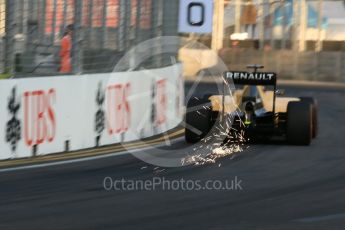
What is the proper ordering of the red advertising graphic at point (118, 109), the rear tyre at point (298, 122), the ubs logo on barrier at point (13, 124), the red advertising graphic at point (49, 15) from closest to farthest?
1. the ubs logo on barrier at point (13, 124)
2. the red advertising graphic at point (49, 15)
3. the red advertising graphic at point (118, 109)
4. the rear tyre at point (298, 122)

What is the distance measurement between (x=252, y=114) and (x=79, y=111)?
2691 mm

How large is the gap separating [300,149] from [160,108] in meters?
3.32

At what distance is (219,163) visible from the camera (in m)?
12.0

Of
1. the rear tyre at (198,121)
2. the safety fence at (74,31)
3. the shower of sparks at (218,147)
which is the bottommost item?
the shower of sparks at (218,147)

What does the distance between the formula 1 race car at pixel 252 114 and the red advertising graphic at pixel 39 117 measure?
2.46m

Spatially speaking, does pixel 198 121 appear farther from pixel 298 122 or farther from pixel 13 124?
pixel 13 124

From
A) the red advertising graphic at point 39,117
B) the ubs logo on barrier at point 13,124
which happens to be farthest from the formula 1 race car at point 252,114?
the ubs logo on barrier at point 13,124

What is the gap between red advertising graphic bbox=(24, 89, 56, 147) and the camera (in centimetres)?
1220

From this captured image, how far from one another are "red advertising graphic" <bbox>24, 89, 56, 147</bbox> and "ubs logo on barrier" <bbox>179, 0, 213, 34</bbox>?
182 inches

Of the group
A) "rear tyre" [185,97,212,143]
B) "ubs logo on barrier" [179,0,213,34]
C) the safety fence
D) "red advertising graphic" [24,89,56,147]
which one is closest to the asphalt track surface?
"red advertising graphic" [24,89,56,147]

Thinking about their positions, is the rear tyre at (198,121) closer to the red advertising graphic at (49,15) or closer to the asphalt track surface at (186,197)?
the asphalt track surface at (186,197)

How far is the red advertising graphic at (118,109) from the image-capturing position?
14.1 m

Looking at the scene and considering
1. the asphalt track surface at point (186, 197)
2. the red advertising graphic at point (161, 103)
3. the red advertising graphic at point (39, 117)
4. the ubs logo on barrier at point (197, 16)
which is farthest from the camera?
the ubs logo on barrier at point (197, 16)

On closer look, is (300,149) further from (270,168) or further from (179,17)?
(179,17)
